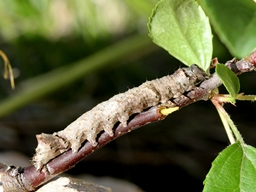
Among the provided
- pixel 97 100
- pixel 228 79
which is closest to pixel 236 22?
Result: pixel 228 79

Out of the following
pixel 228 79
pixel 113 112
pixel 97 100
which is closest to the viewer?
pixel 228 79

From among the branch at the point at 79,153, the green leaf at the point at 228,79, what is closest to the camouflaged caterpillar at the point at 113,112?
the branch at the point at 79,153

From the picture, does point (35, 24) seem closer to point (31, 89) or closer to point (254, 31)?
point (31, 89)

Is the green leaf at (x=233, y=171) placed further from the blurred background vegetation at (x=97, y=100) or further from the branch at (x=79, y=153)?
the blurred background vegetation at (x=97, y=100)

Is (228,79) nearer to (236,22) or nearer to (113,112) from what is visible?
(236,22)

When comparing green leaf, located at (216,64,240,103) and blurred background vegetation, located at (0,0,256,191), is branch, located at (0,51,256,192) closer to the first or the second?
green leaf, located at (216,64,240,103)
